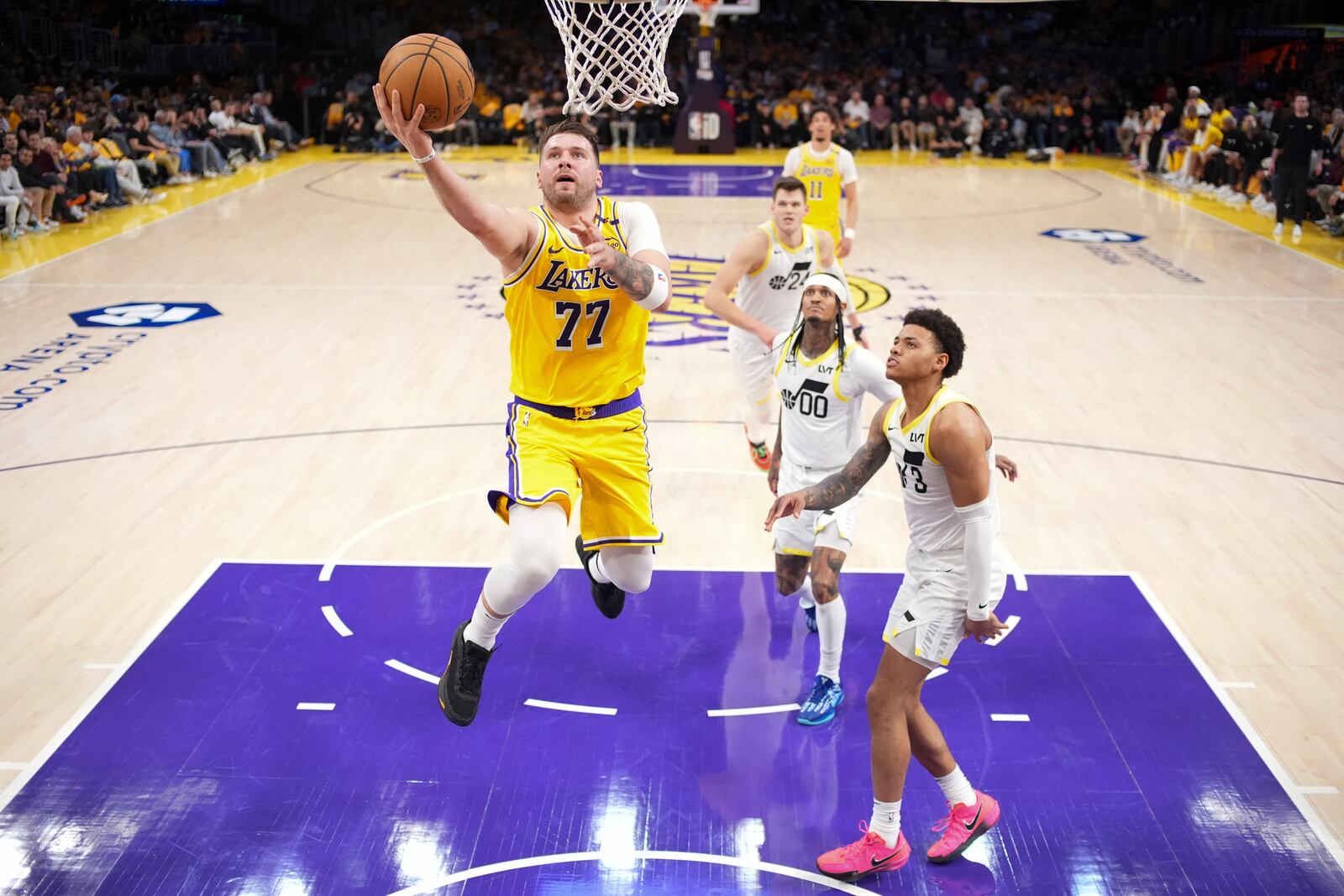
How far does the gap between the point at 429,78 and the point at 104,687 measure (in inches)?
121

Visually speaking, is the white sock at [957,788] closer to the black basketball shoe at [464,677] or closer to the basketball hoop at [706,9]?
the black basketball shoe at [464,677]

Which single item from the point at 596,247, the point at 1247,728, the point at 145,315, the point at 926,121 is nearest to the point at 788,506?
the point at 596,247

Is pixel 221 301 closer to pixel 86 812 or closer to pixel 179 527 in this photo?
pixel 179 527

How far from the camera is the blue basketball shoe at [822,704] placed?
17.4 ft

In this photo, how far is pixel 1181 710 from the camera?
5367 mm

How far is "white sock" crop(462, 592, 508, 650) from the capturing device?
470 centimetres

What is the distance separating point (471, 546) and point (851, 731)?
2662 mm

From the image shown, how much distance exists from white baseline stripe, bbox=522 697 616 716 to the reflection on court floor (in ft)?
0.11

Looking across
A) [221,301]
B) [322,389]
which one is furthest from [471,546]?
[221,301]

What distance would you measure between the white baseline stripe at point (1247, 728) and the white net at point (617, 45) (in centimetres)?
344

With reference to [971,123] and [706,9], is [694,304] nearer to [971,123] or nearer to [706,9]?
[706,9]

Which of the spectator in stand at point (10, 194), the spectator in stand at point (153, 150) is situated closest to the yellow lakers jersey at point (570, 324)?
the spectator in stand at point (10, 194)

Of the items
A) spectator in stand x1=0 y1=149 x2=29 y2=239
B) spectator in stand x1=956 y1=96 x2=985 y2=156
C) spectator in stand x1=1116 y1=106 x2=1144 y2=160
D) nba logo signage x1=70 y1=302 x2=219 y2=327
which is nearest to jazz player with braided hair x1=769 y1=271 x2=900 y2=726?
nba logo signage x1=70 y1=302 x2=219 y2=327

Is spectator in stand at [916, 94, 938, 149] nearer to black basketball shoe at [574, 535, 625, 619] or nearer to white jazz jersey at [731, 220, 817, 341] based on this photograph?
white jazz jersey at [731, 220, 817, 341]
